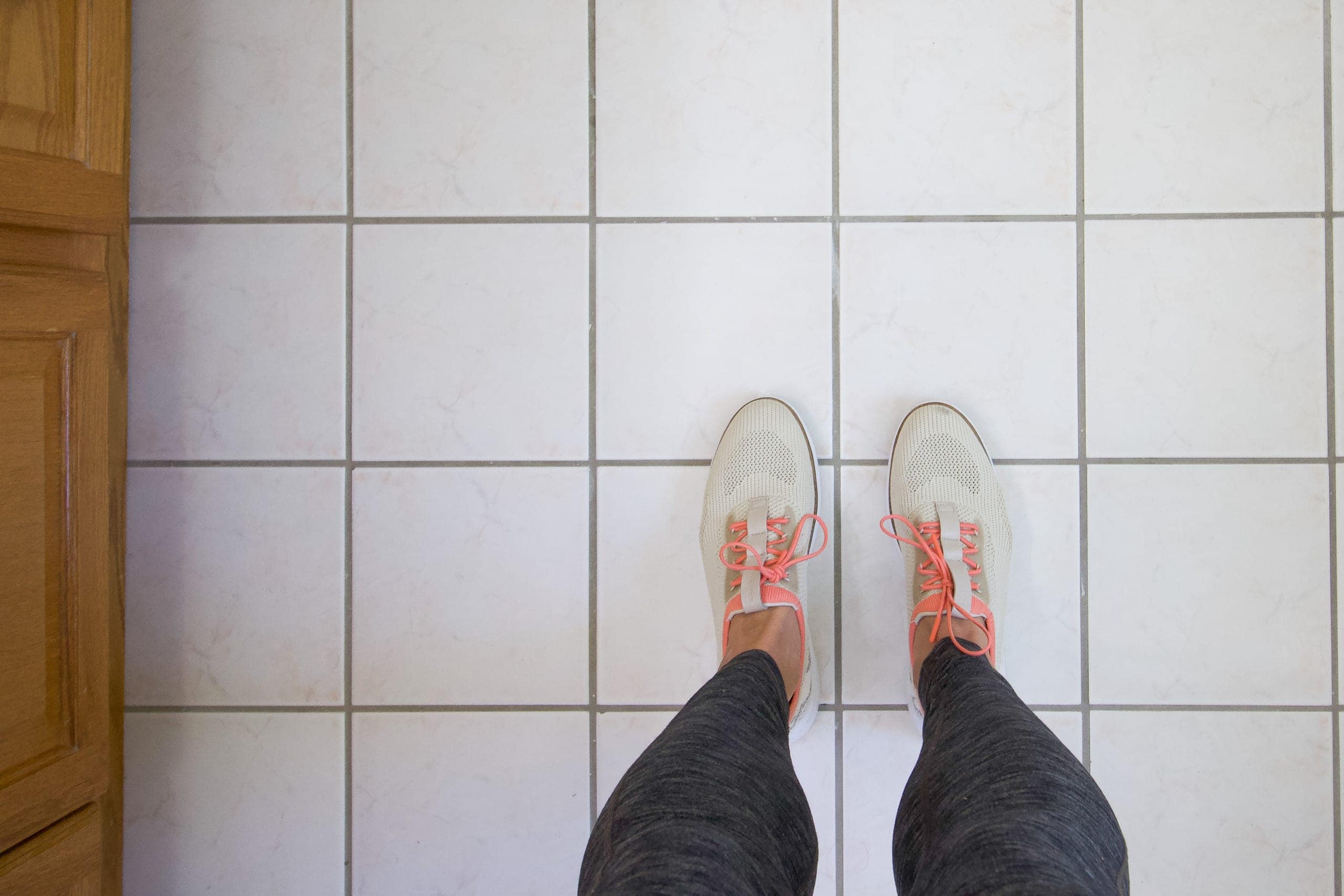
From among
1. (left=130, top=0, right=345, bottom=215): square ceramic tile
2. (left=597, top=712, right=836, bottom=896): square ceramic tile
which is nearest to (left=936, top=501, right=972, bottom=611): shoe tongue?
(left=597, top=712, right=836, bottom=896): square ceramic tile

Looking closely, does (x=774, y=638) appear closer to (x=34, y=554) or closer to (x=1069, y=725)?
(x=1069, y=725)

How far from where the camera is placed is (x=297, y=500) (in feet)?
3.17

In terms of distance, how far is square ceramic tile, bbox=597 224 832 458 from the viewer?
37.3 inches

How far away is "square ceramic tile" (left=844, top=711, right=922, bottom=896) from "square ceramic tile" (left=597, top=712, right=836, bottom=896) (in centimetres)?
2

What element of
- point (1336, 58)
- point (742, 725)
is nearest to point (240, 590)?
point (742, 725)

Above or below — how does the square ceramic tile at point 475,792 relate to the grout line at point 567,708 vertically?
below

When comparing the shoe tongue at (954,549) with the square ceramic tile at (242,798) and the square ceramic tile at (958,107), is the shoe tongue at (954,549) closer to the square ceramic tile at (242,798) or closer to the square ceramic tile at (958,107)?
the square ceramic tile at (958,107)

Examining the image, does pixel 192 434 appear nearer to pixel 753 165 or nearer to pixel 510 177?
pixel 510 177

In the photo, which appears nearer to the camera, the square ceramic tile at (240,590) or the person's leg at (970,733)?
the person's leg at (970,733)

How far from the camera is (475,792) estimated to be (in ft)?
3.17

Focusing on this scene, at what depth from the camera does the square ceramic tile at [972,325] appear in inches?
37.1

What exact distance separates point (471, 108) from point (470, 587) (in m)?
0.61

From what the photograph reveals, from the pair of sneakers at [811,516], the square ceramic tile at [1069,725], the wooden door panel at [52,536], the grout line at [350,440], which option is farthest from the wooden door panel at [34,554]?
the square ceramic tile at [1069,725]

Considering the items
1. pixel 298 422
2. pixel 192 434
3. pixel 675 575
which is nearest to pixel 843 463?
pixel 675 575
